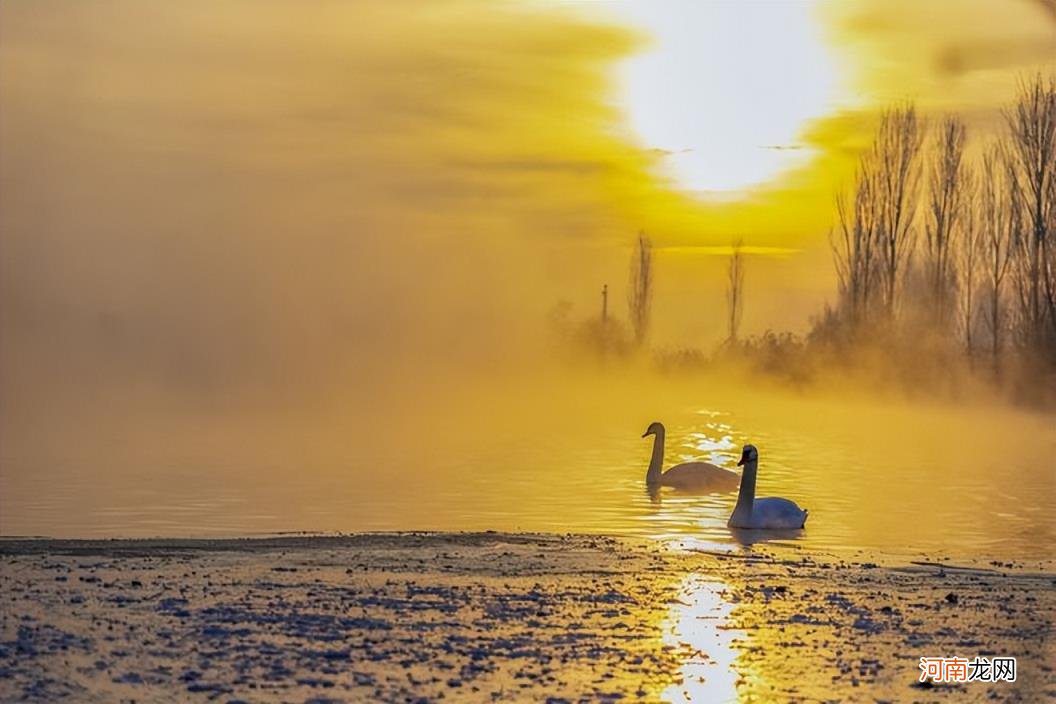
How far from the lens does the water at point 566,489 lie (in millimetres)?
18734

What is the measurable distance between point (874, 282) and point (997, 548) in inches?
1969

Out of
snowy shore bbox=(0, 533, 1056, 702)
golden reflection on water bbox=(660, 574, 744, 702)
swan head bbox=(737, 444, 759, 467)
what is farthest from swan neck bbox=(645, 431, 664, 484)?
golden reflection on water bbox=(660, 574, 744, 702)

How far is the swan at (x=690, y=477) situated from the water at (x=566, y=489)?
1.33 feet

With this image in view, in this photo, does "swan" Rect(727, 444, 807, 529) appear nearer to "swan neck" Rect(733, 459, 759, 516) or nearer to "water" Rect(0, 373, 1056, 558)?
"swan neck" Rect(733, 459, 759, 516)

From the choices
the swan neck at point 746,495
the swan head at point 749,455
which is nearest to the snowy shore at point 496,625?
the swan neck at point 746,495

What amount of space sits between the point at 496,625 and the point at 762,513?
885cm

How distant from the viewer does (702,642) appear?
1019 cm

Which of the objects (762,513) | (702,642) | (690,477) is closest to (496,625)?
(702,642)

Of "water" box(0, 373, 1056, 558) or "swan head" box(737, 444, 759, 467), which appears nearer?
"water" box(0, 373, 1056, 558)

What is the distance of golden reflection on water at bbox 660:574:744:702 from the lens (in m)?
8.89

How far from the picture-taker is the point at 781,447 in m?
36.5

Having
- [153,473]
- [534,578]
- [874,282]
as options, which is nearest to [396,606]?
[534,578]

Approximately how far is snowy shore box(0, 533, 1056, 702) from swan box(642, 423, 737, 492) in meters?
10.0

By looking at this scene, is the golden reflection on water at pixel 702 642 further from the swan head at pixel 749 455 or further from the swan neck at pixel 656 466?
the swan neck at pixel 656 466
